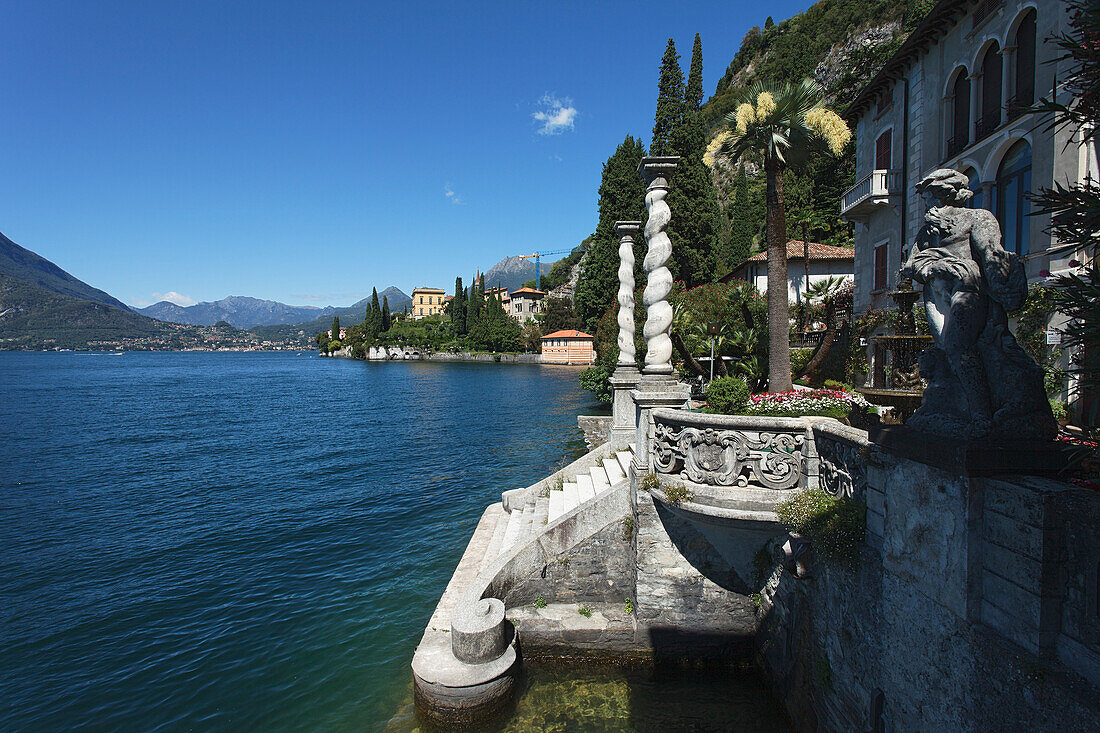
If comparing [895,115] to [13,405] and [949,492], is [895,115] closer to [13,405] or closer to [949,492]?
[949,492]

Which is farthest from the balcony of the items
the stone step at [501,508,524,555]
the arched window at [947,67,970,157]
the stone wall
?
the stone wall

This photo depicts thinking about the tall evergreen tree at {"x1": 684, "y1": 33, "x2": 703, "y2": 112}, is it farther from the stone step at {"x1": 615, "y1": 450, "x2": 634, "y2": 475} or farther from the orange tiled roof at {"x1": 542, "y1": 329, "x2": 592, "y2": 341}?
the orange tiled roof at {"x1": 542, "y1": 329, "x2": 592, "y2": 341}

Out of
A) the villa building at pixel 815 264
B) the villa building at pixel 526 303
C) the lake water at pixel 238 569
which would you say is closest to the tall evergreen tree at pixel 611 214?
the villa building at pixel 815 264

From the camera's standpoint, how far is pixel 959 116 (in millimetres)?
15594

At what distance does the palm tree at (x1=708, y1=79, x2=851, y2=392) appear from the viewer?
9.52m

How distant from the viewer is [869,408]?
7797 millimetres

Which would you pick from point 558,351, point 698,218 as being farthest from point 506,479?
point 558,351

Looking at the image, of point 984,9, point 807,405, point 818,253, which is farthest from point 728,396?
point 818,253

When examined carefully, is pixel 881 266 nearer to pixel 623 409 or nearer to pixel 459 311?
pixel 623 409

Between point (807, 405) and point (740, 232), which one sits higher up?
point (740, 232)

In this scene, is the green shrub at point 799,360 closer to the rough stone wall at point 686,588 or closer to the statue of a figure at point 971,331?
the rough stone wall at point 686,588

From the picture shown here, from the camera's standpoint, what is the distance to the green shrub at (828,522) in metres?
4.84

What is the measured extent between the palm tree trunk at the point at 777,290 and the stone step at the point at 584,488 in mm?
3874

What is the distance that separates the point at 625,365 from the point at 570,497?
11.6ft
